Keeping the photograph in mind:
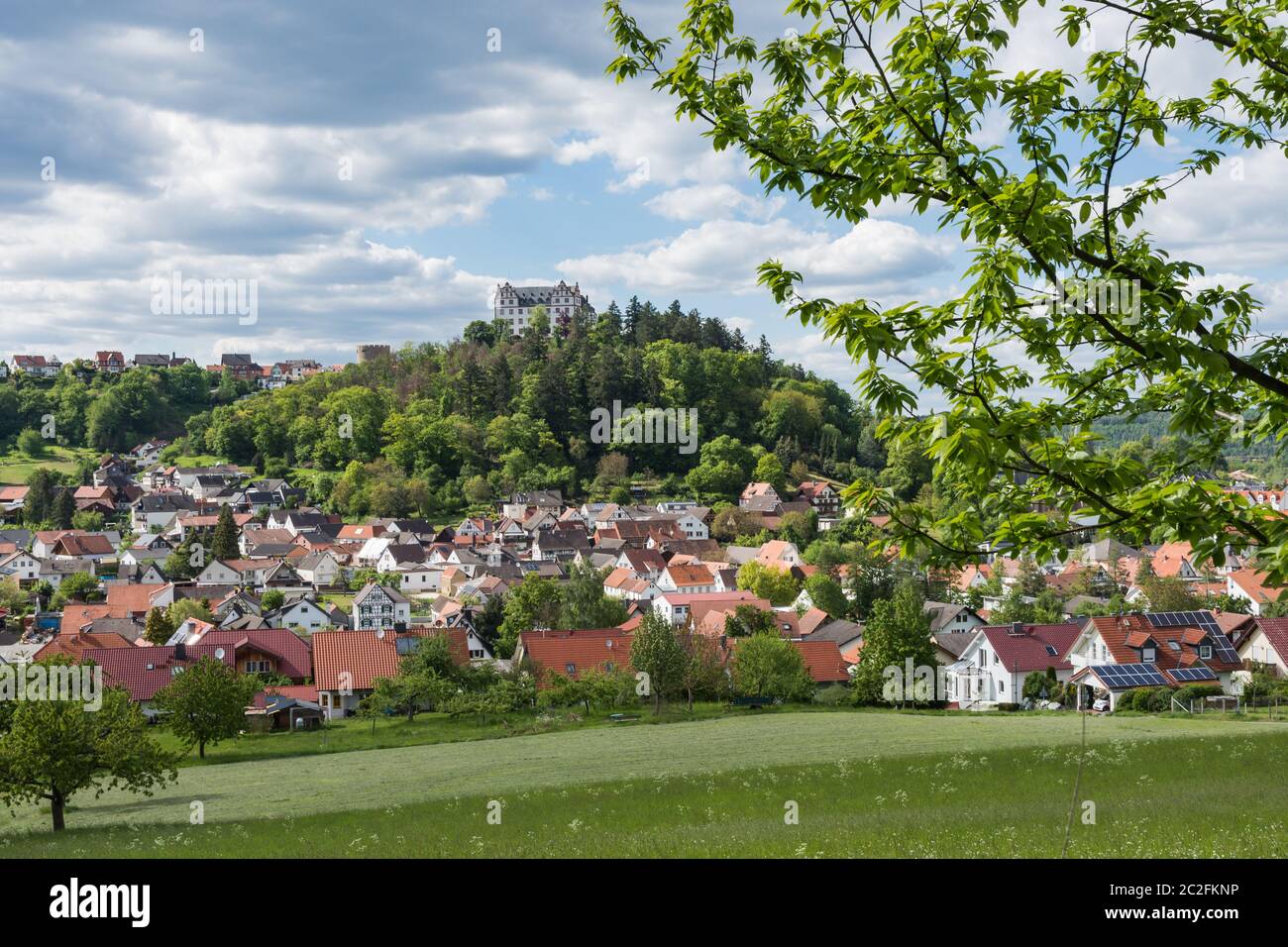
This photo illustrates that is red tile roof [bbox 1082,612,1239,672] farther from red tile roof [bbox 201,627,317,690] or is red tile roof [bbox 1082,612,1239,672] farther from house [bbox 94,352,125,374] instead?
house [bbox 94,352,125,374]

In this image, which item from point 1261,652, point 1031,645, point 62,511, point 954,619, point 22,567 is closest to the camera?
point 1261,652

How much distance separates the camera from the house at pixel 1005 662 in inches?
1832

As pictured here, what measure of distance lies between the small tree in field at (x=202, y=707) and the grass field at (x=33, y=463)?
110m

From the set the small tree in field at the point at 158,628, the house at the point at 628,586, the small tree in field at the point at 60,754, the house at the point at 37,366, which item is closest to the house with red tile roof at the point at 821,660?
the small tree in field at the point at 60,754

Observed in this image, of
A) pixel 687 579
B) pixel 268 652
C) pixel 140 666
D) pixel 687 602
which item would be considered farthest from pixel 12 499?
pixel 687 602

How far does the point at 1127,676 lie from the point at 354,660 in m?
33.1

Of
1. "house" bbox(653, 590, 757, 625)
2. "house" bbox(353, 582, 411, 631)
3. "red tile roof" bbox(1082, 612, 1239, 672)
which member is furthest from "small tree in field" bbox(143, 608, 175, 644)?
"red tile roof" bbox(1082, 612, 1239, 672)

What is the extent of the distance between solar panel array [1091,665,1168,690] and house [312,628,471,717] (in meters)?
26.7

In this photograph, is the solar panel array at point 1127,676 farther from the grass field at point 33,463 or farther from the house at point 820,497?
the grass field at point 33,463

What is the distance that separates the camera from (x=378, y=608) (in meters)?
69.2

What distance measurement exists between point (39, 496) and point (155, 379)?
5232cm

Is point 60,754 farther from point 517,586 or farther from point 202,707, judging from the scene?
point 517,586

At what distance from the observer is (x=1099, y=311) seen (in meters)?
5.60

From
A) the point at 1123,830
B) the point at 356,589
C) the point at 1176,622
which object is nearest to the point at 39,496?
the point at 356,589
